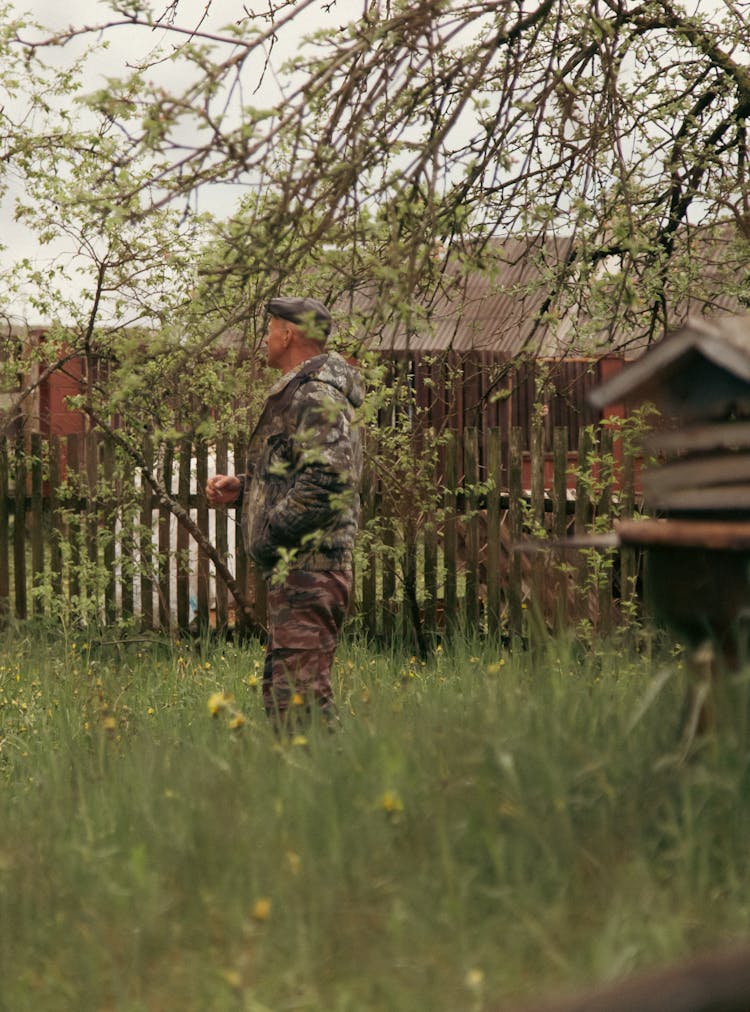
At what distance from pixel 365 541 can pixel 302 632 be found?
2563 millimetres

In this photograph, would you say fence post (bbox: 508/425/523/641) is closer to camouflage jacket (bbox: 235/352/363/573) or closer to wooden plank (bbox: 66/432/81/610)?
camouflage jacket (bbox: 235/352/363/573)

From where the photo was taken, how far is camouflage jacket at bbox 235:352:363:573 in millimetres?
4324

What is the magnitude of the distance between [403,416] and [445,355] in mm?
1043

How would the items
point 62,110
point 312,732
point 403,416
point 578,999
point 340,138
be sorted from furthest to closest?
point 62,110
point 403,416
point 340,138
point 312,732
point 578,999

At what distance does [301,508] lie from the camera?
4.36 meters

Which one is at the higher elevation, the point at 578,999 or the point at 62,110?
the point at 62,110

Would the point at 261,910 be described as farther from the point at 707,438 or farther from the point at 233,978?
the point at 707,438

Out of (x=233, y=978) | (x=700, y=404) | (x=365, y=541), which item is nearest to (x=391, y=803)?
(x=233, y=978)

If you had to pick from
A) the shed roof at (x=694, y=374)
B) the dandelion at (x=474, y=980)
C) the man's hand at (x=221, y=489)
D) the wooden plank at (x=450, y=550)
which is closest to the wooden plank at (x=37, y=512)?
the wooden plank at (x=450, y=550)

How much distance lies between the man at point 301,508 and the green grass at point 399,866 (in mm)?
1076

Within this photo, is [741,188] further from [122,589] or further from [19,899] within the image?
[122,589]

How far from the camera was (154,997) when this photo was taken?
2348 millimetres

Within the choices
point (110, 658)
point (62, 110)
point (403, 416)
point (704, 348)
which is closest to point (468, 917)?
point (704, 348)

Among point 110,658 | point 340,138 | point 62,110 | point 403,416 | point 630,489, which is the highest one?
point 62,110
